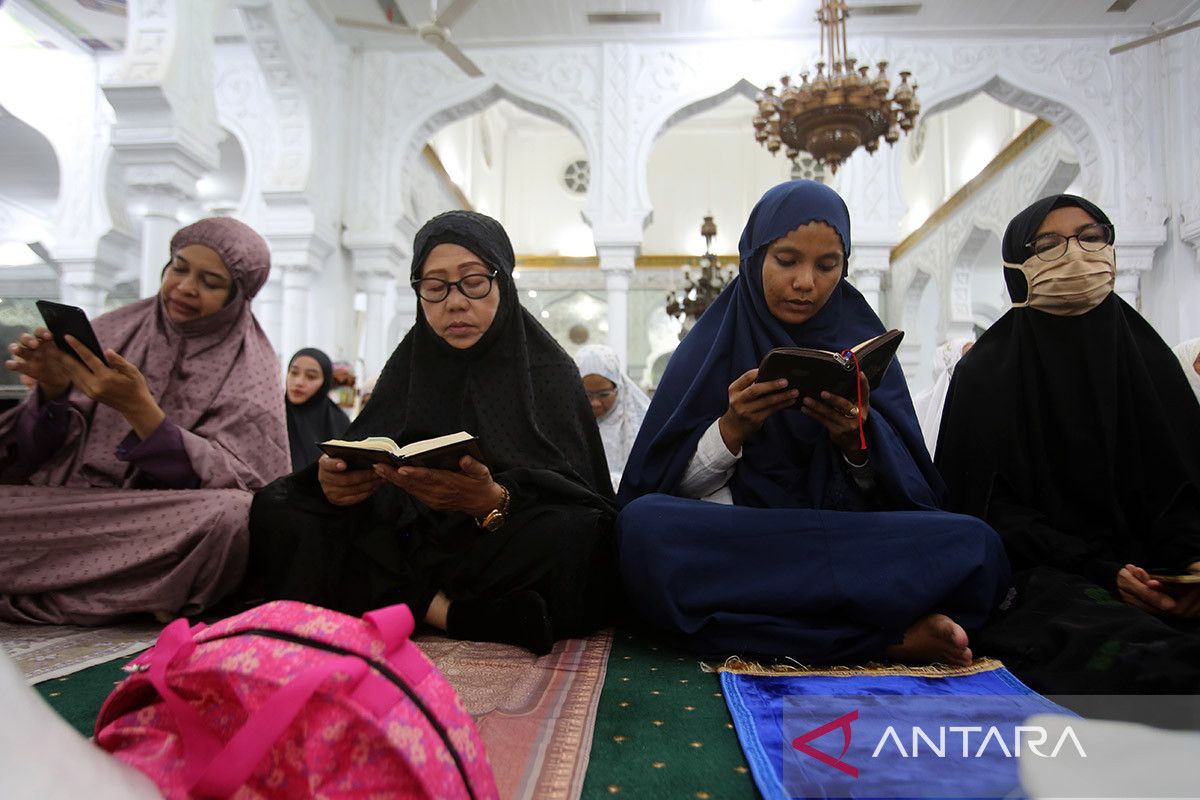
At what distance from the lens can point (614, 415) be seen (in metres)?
3.19

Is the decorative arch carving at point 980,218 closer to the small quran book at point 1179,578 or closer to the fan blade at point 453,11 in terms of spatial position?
the fan blade at point 453,11

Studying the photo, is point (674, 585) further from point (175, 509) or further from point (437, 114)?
point (437, 114)

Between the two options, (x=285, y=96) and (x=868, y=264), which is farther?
(x=868, y=264)

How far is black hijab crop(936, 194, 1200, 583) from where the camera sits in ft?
5.06

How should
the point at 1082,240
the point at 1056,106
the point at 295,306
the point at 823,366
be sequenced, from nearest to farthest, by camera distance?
the point at 823,366, the point at 1082,240, the point at 295,306, the point at 1056,106

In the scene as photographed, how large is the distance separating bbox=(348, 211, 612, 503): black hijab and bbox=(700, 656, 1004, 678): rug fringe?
469mm

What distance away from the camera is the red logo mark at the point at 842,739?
2.78ft

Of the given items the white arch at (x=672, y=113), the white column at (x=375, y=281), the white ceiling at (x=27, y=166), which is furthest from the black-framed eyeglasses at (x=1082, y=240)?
the white ceiling at (x=27, y=166)

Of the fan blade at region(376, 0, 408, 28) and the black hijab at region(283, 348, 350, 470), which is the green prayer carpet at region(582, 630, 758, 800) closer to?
the black hijab at region(283, 348, 350, 470)

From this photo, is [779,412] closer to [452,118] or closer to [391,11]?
[391,11]

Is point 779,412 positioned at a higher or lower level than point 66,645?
higher

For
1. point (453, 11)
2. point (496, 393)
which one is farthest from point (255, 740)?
point (453, 11)

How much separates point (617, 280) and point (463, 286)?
456cm

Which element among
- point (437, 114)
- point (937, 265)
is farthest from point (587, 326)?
point (437, 114)
